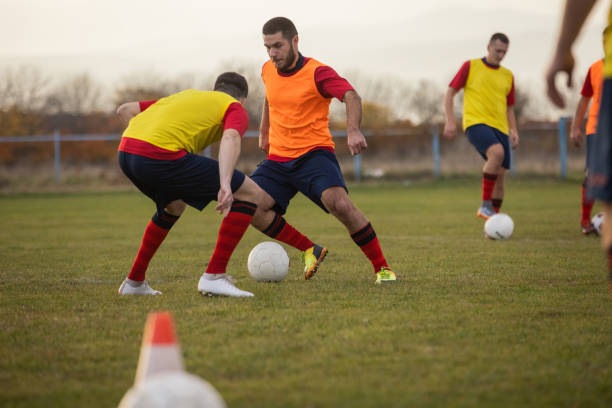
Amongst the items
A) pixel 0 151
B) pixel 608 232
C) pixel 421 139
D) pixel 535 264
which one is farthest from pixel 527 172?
pixel 608 232

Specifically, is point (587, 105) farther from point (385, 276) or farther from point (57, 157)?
point (57, 157)

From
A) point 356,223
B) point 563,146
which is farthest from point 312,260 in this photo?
point 563,146

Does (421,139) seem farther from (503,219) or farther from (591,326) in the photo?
(591,326)

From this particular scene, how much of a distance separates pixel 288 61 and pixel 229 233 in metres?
1.53

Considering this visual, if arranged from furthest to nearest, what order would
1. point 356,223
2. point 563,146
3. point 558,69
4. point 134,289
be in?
point 563,146 → point 356,223 → point 134,289 → point 558,69

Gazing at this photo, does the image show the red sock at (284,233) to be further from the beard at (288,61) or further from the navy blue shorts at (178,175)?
the beard at (288,61)

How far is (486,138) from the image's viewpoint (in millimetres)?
8656

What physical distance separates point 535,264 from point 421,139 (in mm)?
19896

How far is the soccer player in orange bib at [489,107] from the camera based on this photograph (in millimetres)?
8641

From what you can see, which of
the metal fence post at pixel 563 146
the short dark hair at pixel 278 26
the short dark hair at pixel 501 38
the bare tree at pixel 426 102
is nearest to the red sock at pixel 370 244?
the short dark hair at pixel 278 26

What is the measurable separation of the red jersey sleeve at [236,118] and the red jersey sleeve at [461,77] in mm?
4855

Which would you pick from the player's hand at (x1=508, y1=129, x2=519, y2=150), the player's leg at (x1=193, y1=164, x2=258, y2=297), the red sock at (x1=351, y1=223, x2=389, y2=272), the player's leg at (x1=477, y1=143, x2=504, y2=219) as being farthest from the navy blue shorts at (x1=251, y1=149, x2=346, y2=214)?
the player's hand at (x1=508, y1=129, x2=519, y2=150)

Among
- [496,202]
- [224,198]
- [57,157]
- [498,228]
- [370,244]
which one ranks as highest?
[224,198]

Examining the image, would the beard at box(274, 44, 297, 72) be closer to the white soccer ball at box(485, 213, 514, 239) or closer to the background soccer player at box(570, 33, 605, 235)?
the background soccer player at box(570, 33, 605, 235)
